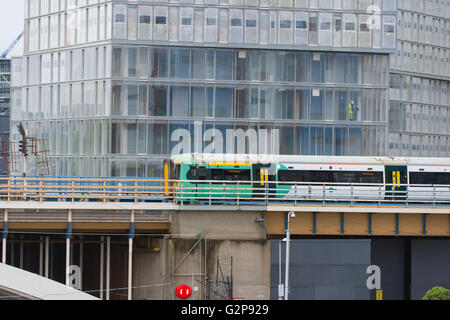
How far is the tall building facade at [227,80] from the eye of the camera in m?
68.4

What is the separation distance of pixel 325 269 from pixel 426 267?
825 cm

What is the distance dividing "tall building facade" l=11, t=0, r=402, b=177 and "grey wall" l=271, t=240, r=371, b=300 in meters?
11.6

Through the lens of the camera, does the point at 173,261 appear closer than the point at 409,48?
Yes

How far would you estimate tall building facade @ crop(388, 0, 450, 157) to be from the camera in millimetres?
116375

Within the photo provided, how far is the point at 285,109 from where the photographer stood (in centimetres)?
6988

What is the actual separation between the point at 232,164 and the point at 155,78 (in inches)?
1056

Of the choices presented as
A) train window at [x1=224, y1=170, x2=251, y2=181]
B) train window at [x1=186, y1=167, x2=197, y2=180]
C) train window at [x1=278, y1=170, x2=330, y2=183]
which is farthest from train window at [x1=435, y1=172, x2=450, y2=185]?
train window at [x1=186, y1=167, x2=197, y2=180]

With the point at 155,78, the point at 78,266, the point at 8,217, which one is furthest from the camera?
the point at 155,78

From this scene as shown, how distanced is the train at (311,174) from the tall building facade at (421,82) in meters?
69.4

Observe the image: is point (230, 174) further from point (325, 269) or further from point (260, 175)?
point (325, 269)

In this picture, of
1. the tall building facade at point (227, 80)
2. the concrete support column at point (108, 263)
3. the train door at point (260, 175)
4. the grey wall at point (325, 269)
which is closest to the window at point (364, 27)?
the tall building facade at point (227, 80)
